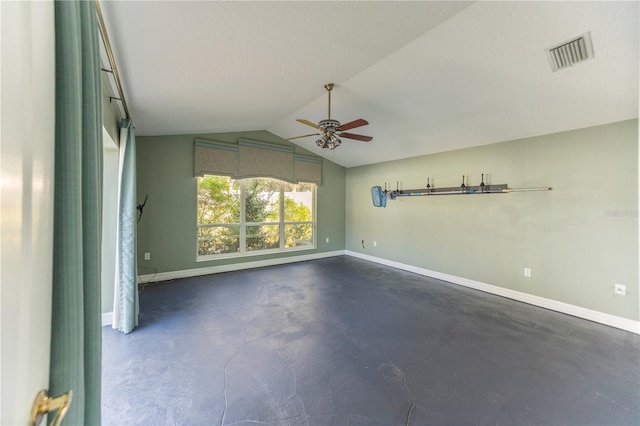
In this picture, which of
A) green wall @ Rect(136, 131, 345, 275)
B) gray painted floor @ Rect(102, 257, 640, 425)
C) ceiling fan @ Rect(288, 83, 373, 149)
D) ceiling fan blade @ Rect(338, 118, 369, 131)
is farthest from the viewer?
green wall @ Rect(136, 131, 345, 275)

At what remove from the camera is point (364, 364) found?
2297mm

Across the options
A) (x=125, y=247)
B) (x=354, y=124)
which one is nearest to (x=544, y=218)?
(x=354, y=124)

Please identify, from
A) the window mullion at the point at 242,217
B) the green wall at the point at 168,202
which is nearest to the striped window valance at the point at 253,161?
the green wall at the point at 168,202

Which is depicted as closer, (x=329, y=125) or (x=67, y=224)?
(x=67, y=224)

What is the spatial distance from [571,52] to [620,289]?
278cm

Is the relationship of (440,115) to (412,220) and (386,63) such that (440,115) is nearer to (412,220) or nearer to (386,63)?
(386,63)

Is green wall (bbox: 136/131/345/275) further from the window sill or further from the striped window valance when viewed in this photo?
the striped window valance

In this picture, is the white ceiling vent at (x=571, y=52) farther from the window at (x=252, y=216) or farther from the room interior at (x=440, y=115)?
the window at (x=252, y=216)

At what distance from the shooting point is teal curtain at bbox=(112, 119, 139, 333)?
2.78 m

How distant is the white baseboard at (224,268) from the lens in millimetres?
4570

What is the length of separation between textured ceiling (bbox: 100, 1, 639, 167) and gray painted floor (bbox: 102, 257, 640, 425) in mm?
2597

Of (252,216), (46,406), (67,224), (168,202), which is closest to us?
(46,406)

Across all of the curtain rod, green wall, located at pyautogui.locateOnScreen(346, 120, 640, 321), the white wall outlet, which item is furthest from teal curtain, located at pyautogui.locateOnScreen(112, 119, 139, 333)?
the white wall outlet

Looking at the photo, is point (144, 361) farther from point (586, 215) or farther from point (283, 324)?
point (586, 215)
